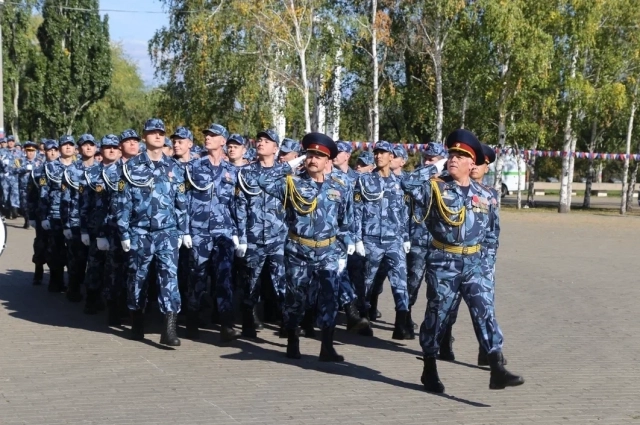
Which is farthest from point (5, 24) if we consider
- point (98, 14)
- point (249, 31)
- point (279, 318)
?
point (279, 318)

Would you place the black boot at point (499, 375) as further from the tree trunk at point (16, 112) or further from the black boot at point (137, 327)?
the tree trunk at point (16, 112)

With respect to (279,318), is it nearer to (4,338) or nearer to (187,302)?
(187,302)

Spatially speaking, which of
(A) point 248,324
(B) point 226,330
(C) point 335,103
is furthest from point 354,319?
(C) point 335,103

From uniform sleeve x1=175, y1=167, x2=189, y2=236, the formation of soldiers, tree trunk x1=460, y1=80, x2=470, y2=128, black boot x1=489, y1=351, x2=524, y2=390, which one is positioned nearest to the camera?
black boot x1=489, y1=351, x2=524, y2=390

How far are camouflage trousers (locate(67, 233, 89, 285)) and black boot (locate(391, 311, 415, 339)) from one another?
13.9 ft

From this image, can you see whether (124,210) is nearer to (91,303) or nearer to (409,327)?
(91,303)

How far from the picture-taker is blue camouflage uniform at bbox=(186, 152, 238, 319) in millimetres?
9984

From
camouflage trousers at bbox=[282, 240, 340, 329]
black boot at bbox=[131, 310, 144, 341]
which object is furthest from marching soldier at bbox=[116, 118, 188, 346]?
camouflage trousers at bbox=[282, 240, 340, 329]

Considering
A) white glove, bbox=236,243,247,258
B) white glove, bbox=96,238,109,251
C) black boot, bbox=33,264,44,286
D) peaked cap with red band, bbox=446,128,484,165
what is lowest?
black boot, bbox=33,264,44,286

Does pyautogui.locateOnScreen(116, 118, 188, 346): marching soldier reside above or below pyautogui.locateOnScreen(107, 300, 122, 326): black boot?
above

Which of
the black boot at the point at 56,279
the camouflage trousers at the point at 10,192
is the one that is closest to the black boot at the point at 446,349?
the black boot at the point at 56,279

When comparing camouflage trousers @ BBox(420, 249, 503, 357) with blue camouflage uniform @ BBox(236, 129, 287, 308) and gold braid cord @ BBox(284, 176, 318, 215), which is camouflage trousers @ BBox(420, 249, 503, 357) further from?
blue camouflage uniform @ BBox(236, 129, 287, 308)

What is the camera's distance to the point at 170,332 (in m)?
9.52

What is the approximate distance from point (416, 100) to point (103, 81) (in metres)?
15.7
